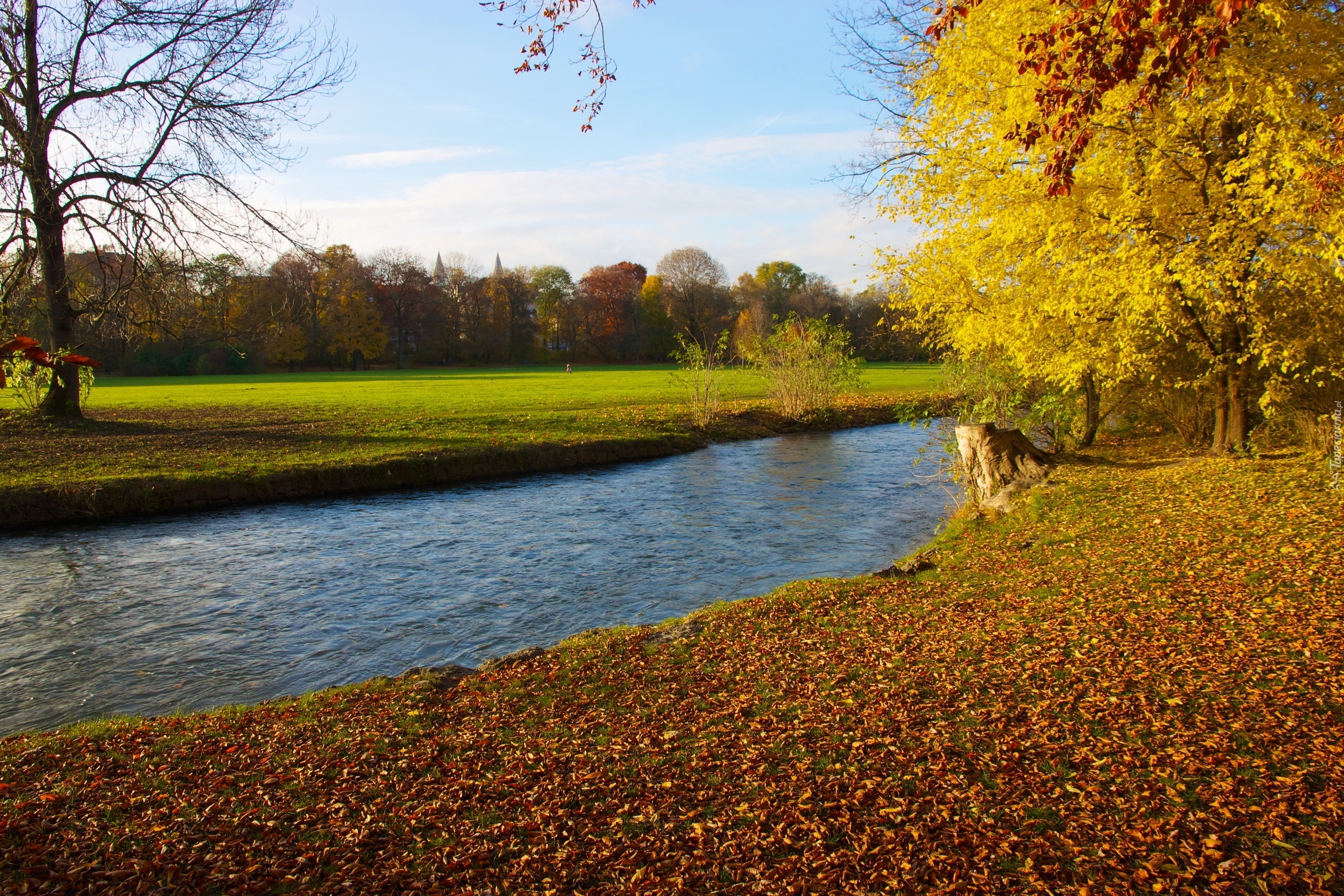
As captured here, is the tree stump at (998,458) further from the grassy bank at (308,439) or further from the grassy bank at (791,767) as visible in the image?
the grassy bank at (308,439)

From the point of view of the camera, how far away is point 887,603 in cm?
834

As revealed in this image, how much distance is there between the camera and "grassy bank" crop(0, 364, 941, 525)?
1559 cm

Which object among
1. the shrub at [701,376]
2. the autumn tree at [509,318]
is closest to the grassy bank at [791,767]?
the shrub at [701,376]

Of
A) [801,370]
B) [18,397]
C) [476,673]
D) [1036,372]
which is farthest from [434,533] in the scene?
[801,370]

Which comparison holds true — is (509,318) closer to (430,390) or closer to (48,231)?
(430,390)

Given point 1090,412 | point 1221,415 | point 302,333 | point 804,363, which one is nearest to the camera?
point 1221,415

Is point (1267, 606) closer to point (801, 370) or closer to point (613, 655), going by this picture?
point (613, 655)

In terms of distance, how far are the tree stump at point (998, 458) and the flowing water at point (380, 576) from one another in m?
1.26

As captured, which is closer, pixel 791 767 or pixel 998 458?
pixel 791 767

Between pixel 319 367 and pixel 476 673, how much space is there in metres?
80.6

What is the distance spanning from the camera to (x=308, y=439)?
21.7 m

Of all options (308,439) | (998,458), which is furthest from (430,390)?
(998,458)

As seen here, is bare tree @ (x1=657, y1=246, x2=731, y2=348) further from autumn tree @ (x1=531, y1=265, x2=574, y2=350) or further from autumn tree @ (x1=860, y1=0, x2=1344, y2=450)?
autumn tree @ (x1=860, y1=0, x2=1344, y2=450)

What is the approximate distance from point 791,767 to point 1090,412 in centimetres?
1491
